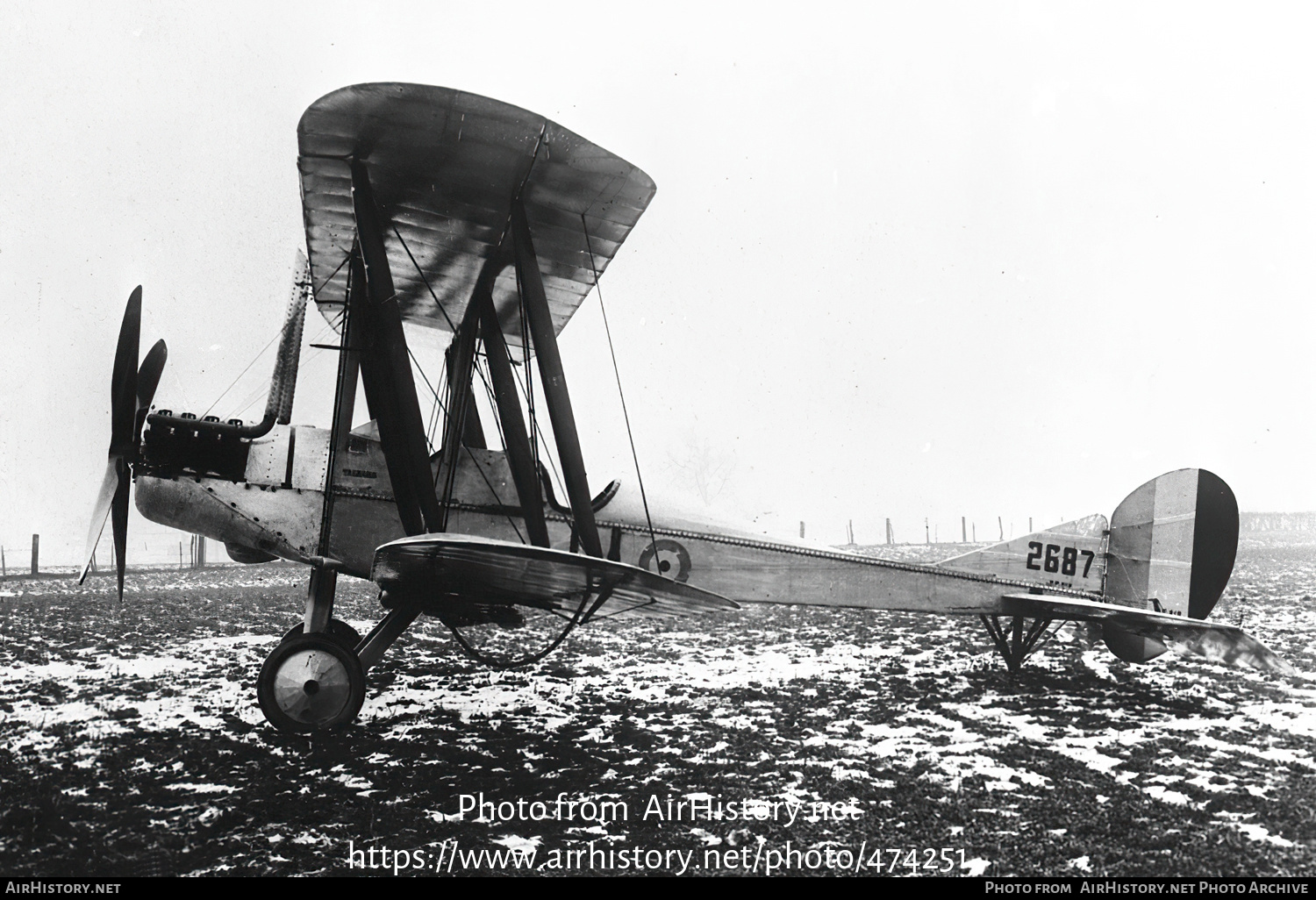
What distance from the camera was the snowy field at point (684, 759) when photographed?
3344mm

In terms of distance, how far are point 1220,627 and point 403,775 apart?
5.26m

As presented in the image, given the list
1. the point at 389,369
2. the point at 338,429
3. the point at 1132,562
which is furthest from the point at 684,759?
the point at 1132,562

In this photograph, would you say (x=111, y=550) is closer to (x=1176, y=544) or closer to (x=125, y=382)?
(x=125, y=382)

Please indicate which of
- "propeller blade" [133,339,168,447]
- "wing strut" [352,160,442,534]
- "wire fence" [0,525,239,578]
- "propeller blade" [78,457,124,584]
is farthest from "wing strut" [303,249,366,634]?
"wire fence" [0,525,239,578]

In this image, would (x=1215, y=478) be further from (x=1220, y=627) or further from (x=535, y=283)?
(x=535, y=283)

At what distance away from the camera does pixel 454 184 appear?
529cm

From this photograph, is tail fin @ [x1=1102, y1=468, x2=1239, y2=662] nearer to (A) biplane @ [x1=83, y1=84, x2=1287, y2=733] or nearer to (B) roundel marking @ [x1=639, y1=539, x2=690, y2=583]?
(A) biplane @ [x1=83, y1=84, x2=1287, y2=733]

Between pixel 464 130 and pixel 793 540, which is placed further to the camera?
pixel 793 540

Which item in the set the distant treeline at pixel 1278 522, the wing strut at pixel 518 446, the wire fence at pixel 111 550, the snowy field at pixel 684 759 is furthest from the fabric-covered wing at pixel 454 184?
the distant treeline at pixel 1278 522

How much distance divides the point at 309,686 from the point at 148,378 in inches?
108

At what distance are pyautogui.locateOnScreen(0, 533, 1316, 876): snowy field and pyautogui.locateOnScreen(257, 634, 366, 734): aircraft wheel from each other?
0.27 metres

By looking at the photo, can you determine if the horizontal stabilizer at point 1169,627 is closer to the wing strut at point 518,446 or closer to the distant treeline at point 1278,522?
the wing strut at point 518,446
